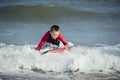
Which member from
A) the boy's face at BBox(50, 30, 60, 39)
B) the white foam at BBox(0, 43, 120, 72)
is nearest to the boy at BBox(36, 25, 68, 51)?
the boy's face at BBox(50, 30, 60, 39)

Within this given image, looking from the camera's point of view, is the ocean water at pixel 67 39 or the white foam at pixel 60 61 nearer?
the ocean water at pixel 67 39

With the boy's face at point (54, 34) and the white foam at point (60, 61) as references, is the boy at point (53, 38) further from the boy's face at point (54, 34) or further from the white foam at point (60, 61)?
the white foam at point (60, 61)

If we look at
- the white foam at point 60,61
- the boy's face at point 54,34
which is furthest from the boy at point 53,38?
the white foam at point 60,61

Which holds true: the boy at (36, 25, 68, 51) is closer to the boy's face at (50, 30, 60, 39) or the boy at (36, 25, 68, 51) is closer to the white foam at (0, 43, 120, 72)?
the boy's face at (50, 30, 60, 39)

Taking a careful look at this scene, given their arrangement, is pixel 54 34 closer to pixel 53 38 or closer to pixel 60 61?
pixel 53 38

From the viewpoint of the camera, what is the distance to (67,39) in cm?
1182

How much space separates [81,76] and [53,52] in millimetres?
1385

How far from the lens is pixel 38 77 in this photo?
6.71 meters

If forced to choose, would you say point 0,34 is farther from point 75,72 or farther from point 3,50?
point 75,72

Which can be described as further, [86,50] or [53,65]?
[86,50]

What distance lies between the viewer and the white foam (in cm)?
734

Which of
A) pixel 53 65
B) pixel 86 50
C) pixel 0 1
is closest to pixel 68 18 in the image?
pixel 0 1

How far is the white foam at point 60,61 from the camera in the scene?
7.34m

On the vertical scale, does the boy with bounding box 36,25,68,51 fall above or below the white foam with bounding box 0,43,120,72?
above
